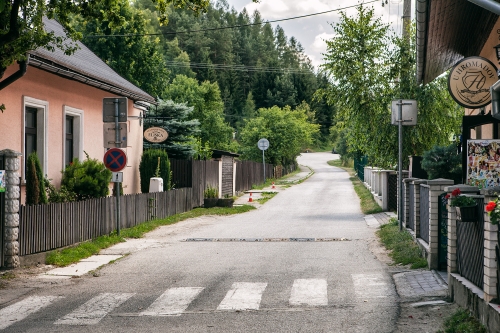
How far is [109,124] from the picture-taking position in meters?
16.6

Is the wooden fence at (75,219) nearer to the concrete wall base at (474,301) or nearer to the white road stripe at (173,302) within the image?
the white road stripe at (173,302)

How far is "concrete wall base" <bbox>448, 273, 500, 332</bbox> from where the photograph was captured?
243 inches

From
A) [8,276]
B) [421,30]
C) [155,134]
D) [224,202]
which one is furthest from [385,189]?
[8,276]

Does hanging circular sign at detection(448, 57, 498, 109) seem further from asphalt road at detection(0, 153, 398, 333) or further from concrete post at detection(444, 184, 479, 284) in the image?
concrete post at detection(444, 184, 479, 284)

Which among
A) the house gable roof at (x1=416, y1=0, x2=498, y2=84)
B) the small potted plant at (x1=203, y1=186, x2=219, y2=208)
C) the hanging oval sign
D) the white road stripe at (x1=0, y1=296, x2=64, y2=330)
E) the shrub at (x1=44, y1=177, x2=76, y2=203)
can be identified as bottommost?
the white road stripe at (x1=0, y1=296, x2=64, y2=330)

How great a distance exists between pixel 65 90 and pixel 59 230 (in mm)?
6311

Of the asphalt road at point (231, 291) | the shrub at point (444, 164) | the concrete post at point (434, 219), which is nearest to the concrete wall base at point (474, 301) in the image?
the asphalt road at point (231, 291)

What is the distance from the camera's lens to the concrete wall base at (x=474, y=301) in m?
6.18

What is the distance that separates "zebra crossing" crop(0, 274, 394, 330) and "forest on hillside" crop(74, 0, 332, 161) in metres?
38.6

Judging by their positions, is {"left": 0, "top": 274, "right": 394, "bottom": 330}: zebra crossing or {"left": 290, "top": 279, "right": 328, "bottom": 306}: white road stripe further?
{"left": 290, "top": 279, "right": 328, "bottom": 306}: white road stripe

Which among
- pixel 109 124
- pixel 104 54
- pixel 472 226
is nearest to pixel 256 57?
pixel 104 54

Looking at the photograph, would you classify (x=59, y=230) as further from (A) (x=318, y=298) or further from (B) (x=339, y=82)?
(B) (x=339, y=82)

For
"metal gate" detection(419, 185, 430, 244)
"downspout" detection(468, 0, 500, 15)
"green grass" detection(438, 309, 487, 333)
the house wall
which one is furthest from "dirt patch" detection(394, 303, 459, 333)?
the house wall

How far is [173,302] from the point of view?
8.66m
